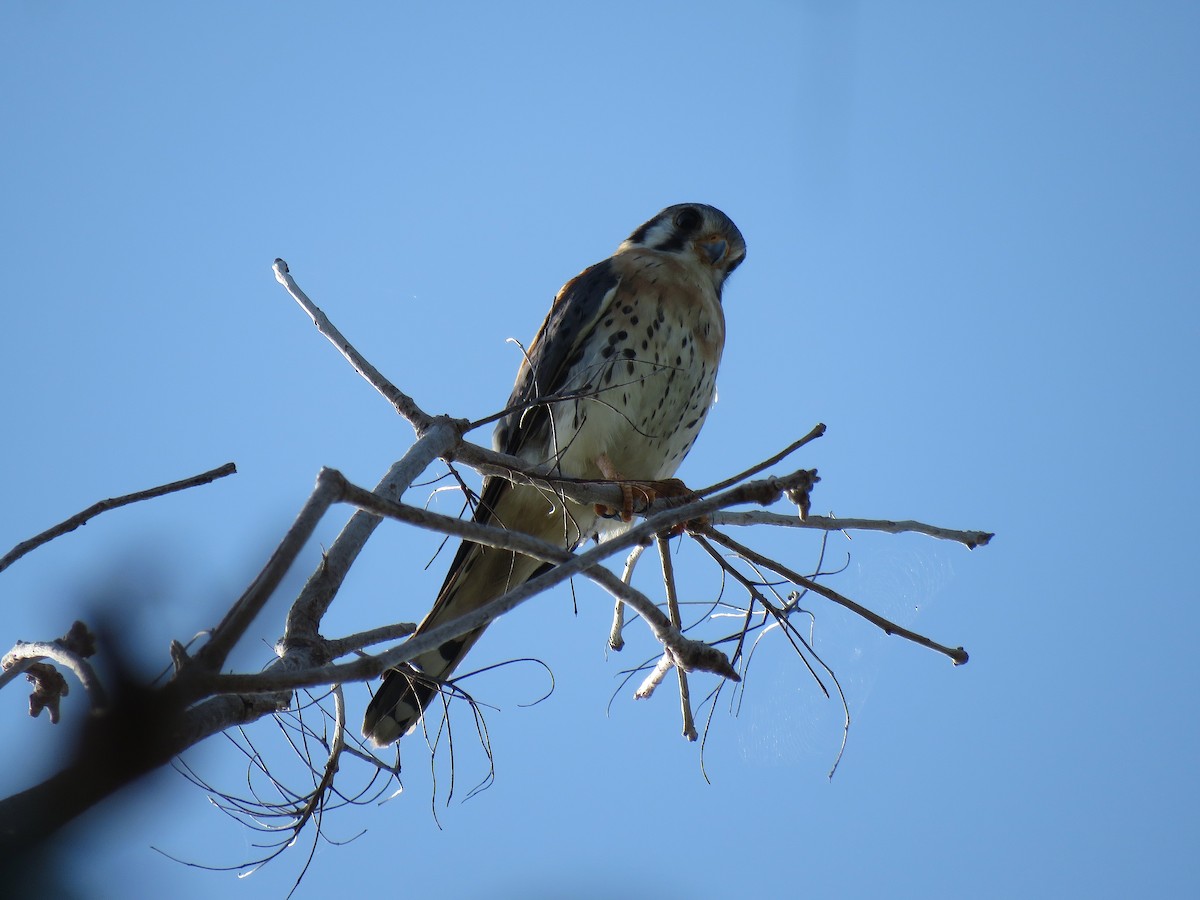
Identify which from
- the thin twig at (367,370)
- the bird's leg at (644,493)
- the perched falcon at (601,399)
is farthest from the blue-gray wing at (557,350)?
the thin twig at (367,370)

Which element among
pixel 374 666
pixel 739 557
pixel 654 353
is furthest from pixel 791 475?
pixel 654 353

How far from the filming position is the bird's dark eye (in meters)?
4.30

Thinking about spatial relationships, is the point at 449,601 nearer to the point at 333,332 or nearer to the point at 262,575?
the point at 333,332

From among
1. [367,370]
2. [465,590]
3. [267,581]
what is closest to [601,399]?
[465,590]

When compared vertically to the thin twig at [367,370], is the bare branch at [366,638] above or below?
below

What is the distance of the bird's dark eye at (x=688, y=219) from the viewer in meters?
4.30

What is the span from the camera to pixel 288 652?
169cm

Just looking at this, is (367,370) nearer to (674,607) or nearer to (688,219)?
(674,607)

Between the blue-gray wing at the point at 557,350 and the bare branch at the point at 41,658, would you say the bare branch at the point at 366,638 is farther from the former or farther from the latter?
the blue-gray wing at the point at 557,350

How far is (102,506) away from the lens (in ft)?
5.31

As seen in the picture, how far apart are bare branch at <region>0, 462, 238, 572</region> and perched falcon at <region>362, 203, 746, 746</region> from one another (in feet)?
4.38

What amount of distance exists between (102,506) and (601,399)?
1740mm

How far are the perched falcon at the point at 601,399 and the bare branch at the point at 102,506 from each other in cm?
133

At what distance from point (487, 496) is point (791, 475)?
Result: 5.38 ft
